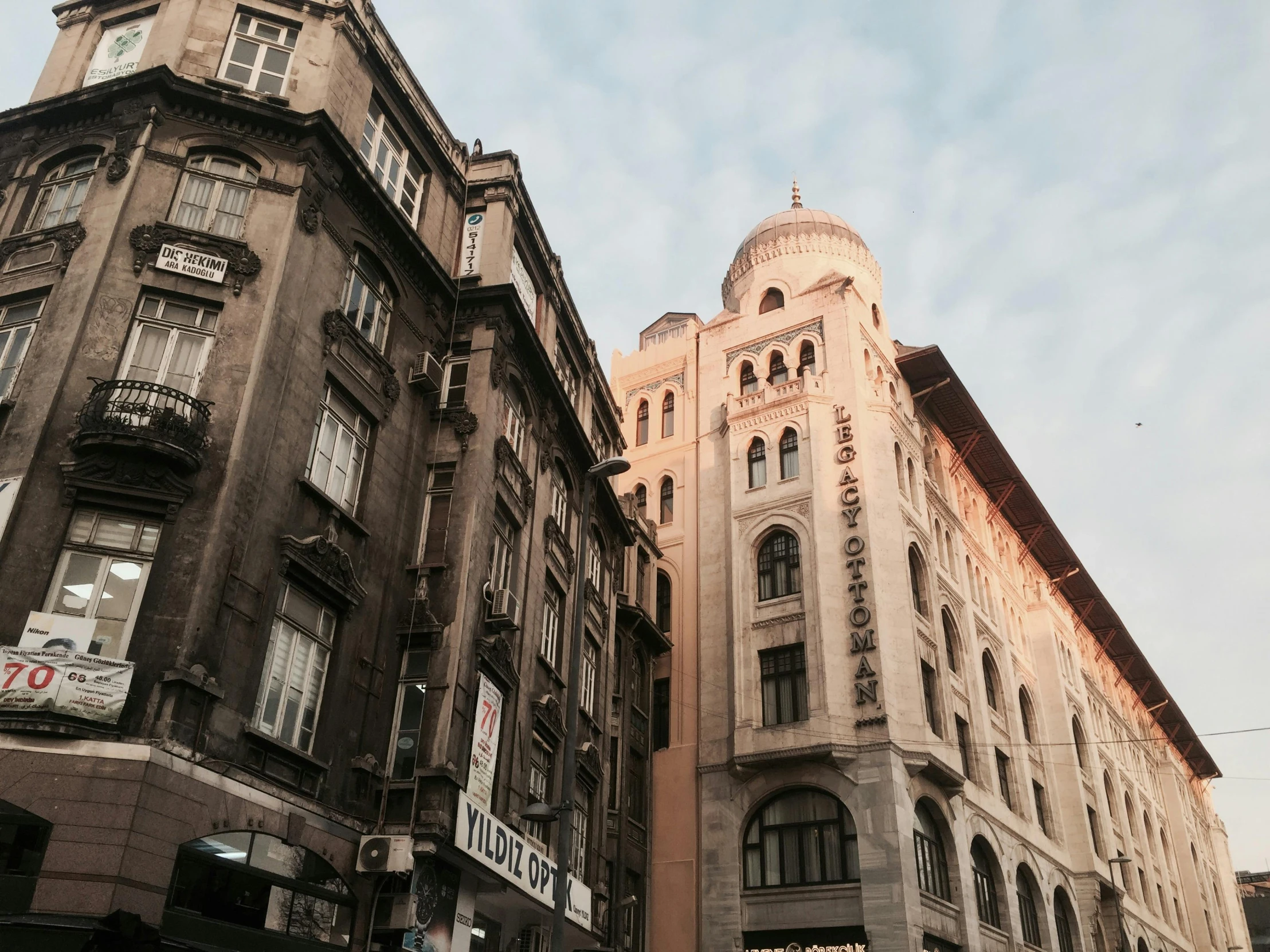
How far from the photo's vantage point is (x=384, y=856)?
18.1 m

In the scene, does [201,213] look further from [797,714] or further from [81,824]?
[797,714]

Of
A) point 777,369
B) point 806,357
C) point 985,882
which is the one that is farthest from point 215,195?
point 985,882

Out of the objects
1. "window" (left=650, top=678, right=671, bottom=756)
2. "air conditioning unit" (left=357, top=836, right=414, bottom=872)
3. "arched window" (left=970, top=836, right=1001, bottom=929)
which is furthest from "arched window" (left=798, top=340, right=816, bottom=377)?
"air conditioning unit" (left=357, top=836, right=414, bottom=872)

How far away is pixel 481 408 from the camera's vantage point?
78.7 ft

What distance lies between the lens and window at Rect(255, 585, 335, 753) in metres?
17.5

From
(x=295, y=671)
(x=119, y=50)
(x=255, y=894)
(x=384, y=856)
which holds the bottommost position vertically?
(x=255, y=894)

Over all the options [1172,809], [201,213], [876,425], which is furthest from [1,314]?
[1172,809]

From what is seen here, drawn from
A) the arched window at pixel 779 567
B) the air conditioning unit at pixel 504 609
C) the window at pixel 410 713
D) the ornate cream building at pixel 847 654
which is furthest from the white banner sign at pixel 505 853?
the arched window at pixel 779 567

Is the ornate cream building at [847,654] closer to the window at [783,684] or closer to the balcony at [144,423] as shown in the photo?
the window at [783,684]

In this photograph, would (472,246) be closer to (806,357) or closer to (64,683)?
(64,683)

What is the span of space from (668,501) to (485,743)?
78.7ft

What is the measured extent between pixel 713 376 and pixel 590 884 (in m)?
23.5

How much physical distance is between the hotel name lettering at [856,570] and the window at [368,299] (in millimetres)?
19993

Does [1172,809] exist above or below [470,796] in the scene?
above
